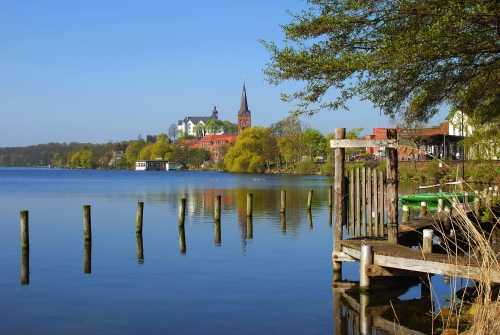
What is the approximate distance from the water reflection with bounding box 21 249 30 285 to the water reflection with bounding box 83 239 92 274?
1530 mm

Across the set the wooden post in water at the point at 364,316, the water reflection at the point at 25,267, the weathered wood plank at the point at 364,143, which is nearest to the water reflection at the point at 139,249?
the water reflection at the point at 25,267

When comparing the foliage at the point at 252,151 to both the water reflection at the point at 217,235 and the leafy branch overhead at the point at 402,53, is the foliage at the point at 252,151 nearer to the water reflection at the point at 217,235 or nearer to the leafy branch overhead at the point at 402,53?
the water reflection at the point at 217,235

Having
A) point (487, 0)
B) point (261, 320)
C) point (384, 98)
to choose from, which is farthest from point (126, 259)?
point (487, 0)

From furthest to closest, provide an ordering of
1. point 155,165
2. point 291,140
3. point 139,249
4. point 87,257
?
point 155,165 → point 291,140 → point 139,249 → point 87,257

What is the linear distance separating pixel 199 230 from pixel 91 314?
13.9m

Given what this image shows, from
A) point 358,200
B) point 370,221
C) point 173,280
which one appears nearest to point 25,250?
point 173,280

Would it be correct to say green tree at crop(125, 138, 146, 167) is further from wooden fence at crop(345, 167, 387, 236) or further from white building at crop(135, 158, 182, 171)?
wooden fence at crop(345, 167, 387, 236)

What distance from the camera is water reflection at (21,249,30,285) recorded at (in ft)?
52.1

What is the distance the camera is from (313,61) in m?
13.1

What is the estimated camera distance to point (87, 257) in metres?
19.4

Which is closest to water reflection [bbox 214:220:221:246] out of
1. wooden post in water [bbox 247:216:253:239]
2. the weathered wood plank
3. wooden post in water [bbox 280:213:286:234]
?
wooden post in water [bbox 247:216:253:239]

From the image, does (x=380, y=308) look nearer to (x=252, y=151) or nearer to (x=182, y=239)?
(x=182, y=239)

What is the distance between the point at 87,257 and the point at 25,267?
A: 216cm

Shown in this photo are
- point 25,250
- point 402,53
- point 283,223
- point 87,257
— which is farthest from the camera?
point 283,223
